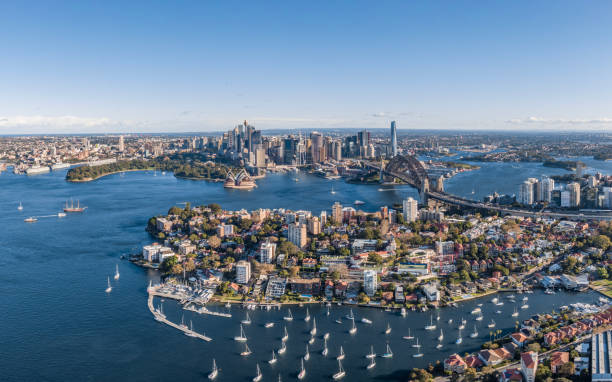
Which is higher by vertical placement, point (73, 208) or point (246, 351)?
point (73, 208)

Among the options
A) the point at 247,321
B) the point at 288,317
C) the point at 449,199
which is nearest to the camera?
the point at 247,321

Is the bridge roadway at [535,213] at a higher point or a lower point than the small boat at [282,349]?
higher

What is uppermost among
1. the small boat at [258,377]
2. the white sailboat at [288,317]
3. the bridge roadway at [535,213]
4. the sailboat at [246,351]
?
the bridge roadway at [535,213]

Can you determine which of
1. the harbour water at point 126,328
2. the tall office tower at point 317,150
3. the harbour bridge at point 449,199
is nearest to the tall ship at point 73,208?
the harbour water at point 126,328

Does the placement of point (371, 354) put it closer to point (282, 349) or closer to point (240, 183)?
point (282, 349)

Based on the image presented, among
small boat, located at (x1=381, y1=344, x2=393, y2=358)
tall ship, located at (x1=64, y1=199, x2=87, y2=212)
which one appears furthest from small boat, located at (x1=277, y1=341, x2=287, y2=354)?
tall ship, located at (x1=64, y1=199, x2=87, y2=212)

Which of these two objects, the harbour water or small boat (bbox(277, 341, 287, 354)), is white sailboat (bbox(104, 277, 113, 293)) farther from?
small boat (bbox(277, 341, 287, 354))

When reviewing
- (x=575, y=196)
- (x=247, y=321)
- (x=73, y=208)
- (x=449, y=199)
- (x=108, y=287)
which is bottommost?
(x=247, y=321)

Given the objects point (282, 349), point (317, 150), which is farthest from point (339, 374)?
point (317, 150)

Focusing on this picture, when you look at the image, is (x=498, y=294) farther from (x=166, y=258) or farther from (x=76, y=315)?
(x=76, y=315)

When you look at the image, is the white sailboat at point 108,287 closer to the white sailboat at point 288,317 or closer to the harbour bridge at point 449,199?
the white sailboat at point 288,317

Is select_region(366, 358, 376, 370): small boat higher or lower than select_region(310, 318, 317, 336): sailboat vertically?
lower

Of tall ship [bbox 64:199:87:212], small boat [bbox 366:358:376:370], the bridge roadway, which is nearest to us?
small boat [bbox 366:358:376:370]
